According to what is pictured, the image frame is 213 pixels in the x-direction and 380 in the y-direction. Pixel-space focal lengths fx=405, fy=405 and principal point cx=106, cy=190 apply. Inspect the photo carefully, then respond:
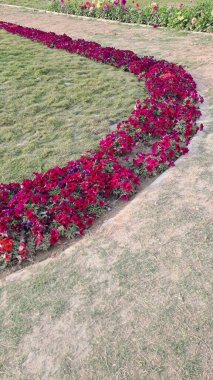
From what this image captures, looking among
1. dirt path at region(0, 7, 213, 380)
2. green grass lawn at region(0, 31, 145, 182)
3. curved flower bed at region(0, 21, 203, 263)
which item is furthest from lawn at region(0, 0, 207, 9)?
dirt path at region(0, 7, 213, 380)

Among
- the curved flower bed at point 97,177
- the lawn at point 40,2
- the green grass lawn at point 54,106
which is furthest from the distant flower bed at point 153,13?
the curved flower bed at point 97,177

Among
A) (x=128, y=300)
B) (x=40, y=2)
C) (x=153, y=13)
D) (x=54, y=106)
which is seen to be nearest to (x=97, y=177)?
(x=128, y=300)

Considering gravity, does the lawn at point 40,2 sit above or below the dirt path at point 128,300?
above

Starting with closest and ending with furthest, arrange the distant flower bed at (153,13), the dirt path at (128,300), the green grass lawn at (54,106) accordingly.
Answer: the dirt path at (128,300)
the green grass lawn at (54,106)
the distant flower bed at (153,13)

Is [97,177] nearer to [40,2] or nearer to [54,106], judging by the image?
[54,106]

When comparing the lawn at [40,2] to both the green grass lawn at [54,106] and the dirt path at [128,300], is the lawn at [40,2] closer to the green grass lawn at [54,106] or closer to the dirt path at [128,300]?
the green grass lawn at [54,106]
